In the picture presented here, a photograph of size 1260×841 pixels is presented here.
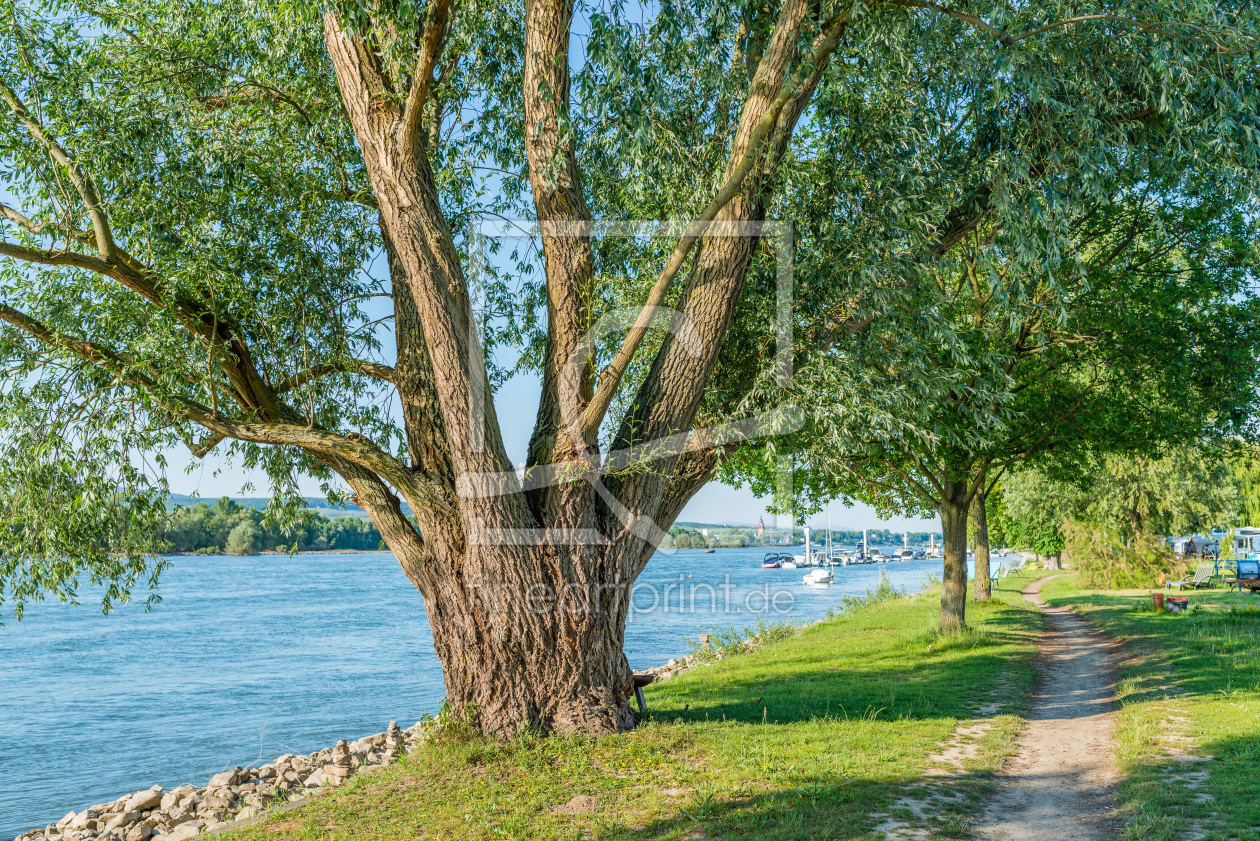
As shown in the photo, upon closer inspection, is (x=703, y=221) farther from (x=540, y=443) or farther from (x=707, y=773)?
(x=707, y=773)

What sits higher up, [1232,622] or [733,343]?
[733,343]

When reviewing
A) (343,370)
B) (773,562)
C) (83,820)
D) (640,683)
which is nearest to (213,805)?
(83,820)

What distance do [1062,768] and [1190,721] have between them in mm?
2275

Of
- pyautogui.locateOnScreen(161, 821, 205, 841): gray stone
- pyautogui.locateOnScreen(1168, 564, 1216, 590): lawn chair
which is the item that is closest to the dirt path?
pyautogui.locateOnScreen(161, 821, 205, 841): gray stone

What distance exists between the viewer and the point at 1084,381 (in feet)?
48.2

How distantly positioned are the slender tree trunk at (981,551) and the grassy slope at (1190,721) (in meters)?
6.46

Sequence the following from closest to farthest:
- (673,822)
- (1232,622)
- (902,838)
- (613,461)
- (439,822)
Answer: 1. (902,838)
2. (673,822)
3. (439,822)
4. (613,461)
5. (1232,622)

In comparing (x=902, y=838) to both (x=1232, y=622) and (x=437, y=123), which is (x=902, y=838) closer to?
(x=437, y=123)

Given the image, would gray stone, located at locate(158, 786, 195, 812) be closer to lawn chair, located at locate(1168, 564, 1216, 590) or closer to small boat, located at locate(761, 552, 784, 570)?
lawn chair, located at locate(1168, 564, 1216, 590)

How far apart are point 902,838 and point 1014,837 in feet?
2.63

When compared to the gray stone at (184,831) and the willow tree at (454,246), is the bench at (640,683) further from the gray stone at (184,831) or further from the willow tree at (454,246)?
the gray stone at (184,831)

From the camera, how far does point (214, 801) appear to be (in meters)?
9.37

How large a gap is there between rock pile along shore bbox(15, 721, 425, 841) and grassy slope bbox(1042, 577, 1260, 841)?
7.35m

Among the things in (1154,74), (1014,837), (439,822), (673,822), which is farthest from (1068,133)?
(439,822)
